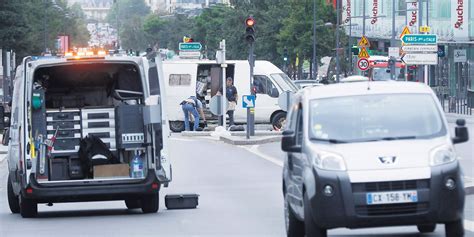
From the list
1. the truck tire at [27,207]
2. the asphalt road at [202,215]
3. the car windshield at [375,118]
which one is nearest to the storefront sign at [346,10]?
the asphalt road at [202,215]

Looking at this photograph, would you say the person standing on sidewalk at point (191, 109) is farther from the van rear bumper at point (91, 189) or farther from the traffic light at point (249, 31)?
the van rear bumper at point (91, 189)

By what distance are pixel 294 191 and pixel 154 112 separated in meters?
5.05

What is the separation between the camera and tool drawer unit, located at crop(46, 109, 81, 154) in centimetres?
1975

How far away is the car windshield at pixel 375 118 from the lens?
13.5 meters

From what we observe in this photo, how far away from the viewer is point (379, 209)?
12.8 meters

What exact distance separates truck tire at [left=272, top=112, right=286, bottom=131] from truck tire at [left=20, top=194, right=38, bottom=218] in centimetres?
2870

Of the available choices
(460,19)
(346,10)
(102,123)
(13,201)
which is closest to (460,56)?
(460,19)

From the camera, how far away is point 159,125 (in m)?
19.1

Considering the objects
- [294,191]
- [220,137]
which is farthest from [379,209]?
[220,137]

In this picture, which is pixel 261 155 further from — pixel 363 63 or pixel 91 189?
pixel 363 63

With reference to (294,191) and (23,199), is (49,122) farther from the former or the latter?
(294,191)

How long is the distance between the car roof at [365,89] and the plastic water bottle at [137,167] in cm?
528


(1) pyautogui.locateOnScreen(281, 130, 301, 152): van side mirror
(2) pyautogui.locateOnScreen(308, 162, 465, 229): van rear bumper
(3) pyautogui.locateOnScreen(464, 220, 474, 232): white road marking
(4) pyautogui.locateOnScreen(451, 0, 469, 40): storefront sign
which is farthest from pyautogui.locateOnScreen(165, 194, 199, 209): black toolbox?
(4) pyautogui.locateOnScreen(451, 0, 469, 40): storefront sign

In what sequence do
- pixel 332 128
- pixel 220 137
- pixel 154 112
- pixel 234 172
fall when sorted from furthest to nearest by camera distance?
1. pixel 220 137
2. pixel 234 172
3. pixel 154 112
4. pixel 332 128
